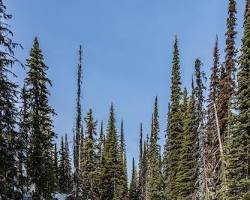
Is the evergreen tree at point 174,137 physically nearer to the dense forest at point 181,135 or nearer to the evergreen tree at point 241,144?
the dense forest at point 181,135

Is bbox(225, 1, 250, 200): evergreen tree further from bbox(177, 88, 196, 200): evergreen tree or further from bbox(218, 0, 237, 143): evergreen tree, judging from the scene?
bbox(177, 88, 196, 200): evergreen tree

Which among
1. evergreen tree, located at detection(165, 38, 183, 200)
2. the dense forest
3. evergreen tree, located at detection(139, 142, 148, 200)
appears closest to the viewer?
the dense forest

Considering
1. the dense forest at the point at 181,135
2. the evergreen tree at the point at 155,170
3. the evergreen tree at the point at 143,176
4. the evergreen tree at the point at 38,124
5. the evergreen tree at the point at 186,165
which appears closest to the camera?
the dense forest at the point at 181,135

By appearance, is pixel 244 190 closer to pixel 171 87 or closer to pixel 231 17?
pixel 231 17

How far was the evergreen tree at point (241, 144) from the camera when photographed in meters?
33.2

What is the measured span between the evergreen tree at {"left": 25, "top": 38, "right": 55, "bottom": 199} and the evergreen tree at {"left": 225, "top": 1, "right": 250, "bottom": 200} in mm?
13193

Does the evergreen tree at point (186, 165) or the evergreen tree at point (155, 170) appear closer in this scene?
the evergreen tree at point (186, 165)

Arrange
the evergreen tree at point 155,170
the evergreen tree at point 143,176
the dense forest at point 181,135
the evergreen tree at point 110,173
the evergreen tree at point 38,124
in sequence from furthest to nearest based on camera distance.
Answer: the evergreen tree at point 143,176
the evergreen tree at point 110,173
the evergreen tree at point 155,170
the evergreen tree at point 38,124
the dense forest at point 181,135

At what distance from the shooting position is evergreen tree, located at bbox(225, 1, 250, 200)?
109 feet

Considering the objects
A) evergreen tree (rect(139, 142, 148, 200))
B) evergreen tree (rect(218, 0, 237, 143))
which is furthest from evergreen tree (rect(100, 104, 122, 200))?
evergreen tree (rect(218, 0, 237, 143))

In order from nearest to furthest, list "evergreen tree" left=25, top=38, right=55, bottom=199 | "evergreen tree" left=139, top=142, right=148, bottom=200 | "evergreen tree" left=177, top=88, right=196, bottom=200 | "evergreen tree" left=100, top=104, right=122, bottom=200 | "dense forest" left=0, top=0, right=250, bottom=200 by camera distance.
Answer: "dense forest" left=0, top=0, right=250, bottom=200 < "evergreen tree" left=25, top=38, right=55, bottom=199 < "evergreen tree" left=177, top=88, right=196, bottom=200 < "evergreen tree" left=100, top=104, right=122, bottom=200 < "evergreen tree" left=139, top=142, right=148, bottom=200

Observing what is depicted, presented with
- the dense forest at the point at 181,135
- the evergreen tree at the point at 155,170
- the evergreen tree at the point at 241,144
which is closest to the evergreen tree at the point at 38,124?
the dense forest at the point at 181,135

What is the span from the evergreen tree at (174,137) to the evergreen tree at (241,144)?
869 inches

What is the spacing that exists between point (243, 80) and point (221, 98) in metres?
10.0
